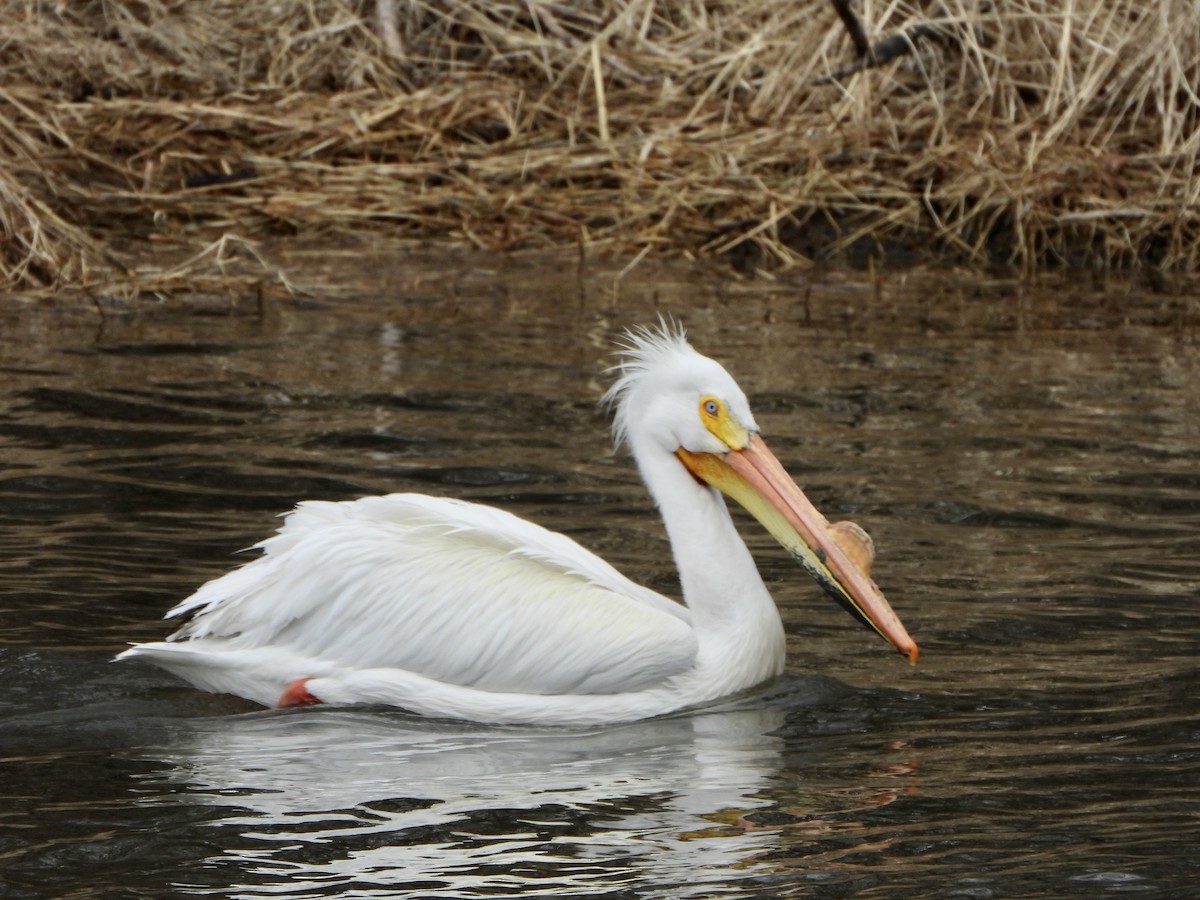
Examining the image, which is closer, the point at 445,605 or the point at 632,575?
the point at 445,605

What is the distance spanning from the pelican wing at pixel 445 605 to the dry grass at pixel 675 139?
4.40 metres

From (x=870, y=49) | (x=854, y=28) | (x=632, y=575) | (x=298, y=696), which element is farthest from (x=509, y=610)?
(x=870, y=49)

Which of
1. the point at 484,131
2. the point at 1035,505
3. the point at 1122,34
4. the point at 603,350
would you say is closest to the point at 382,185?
the point at 484,131

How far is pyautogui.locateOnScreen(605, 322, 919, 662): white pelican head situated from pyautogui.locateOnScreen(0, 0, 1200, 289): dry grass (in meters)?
4.43

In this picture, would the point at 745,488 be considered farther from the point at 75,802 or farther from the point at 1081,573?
the point at 75,802

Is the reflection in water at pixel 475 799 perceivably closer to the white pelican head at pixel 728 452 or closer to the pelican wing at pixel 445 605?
the pelican wing at pixel 445 605

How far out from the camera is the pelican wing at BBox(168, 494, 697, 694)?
4.11 m

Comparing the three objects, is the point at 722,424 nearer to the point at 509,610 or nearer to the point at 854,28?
the point at 509,610

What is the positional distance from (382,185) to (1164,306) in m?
3.74

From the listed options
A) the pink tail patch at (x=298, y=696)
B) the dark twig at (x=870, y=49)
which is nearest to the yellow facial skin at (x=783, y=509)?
the pink tail patch at (x=298, y=696)

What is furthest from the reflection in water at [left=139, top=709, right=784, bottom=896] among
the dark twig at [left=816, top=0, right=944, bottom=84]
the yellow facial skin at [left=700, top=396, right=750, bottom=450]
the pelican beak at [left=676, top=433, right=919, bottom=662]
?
the dark twig at [left=816, top=0, right=944, bottom=84]

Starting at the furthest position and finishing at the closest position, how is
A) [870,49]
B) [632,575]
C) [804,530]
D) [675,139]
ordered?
[675,139] → [870,49] → [632,575] → [804,530]

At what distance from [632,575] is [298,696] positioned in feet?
3.92

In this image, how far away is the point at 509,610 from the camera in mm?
4152
